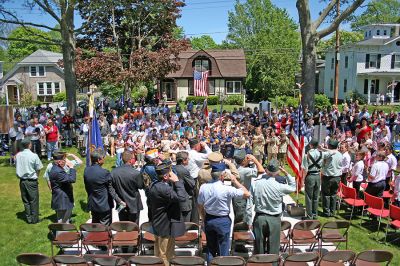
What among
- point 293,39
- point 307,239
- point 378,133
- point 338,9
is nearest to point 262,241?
point 307,239

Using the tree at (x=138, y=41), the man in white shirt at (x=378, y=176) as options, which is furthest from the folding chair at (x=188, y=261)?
the tree at (x=138, y=41)

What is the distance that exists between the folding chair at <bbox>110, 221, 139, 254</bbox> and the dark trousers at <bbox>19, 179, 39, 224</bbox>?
316 cm

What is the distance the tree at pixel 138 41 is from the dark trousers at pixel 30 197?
22.1 meters

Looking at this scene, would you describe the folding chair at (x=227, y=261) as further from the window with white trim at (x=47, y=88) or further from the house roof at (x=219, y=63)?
the window with white trim at (x=47, y=88)

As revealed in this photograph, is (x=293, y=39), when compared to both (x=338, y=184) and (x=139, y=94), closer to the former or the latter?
(x=139, y=94)

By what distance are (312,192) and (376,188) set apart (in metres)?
1.63

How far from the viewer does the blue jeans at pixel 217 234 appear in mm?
6547

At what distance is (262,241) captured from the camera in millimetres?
6766

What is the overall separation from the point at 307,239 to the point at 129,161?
3640 millimetres

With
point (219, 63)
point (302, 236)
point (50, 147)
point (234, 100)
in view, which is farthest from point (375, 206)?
point (219, 63)

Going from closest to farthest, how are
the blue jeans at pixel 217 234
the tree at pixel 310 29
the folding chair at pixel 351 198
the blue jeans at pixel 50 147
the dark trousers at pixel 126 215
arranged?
the blue jeans at pixel 217 234
the dark trousers at pixel 126 215
the folding chair at pixel 351 198
the blue jeans at pixel 50 147
the tree at pixel 310 29

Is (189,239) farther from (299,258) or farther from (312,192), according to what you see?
(312,192)

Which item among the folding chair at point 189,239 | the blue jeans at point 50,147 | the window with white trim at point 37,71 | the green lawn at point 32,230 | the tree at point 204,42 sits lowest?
the green lawn at point 32,230

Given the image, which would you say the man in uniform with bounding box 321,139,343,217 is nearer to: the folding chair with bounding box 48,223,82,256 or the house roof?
the folding chair with bounding box 48,223,82,256
